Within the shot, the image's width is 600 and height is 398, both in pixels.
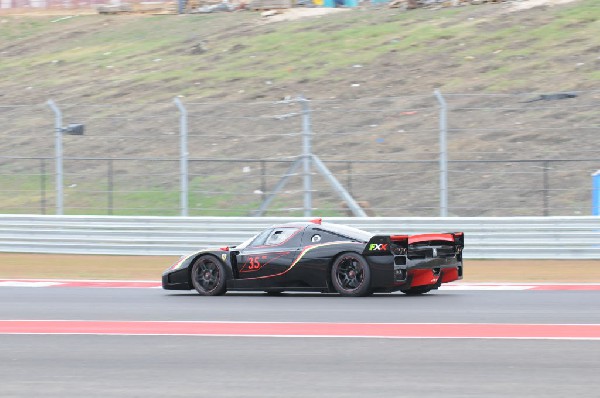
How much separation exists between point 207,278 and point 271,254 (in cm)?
92

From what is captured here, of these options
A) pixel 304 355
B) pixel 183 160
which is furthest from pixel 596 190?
pixel 304 355

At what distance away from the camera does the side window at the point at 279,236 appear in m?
14.3

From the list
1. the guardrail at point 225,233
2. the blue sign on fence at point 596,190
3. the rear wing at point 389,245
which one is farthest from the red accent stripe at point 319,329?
the blue sign on fence at point 596,190

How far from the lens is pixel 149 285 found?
16.6m

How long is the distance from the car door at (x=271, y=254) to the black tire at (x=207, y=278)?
0.95ft

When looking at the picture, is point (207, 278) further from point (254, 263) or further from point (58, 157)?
point (58, 157)

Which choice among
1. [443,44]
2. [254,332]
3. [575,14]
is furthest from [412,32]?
[254,332]

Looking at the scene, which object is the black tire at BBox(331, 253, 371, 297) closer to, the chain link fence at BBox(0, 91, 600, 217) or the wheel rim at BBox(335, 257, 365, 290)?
the wheel rim at BBox(335, 257, 365, 290)

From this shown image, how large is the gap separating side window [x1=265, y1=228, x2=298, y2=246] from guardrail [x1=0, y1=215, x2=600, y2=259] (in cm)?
546

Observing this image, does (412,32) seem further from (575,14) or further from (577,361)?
(577,361)

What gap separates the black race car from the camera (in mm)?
13484

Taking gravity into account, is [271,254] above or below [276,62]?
below

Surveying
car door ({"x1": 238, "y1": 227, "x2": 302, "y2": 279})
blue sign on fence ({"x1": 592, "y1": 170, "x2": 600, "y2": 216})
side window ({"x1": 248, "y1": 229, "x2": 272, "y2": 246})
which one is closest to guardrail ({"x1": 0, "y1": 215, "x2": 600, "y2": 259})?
blue sign on fence ({"x1": 592, "y1": 170, "x2": 600, "y2": 216})

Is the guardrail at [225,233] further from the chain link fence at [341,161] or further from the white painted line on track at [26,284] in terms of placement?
the white painted line on track at [26,284]
